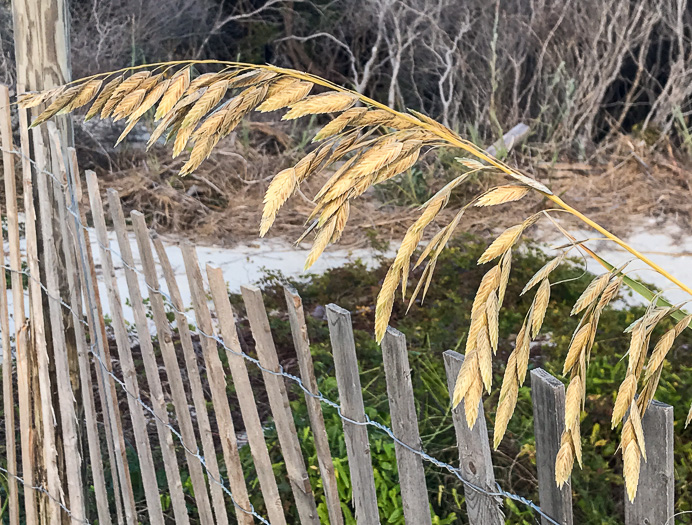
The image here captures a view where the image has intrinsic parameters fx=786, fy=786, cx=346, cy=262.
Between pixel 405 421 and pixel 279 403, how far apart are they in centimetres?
31

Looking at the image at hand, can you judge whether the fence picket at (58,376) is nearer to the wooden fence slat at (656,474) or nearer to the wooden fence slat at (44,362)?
the wooden fence slat at (44,362)

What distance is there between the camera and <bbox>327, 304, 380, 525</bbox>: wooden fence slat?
1.13 meters

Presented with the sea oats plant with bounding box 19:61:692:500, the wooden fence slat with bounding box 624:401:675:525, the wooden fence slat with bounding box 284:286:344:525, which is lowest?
the wooden fence slat with bounding box 284:286:344:525

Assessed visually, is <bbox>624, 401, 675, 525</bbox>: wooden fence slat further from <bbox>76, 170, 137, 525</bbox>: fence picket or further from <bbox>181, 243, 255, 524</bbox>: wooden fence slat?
<bbox>76, 170, 137, 525</bbox>: fence picket

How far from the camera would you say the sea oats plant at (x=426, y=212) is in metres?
0.69

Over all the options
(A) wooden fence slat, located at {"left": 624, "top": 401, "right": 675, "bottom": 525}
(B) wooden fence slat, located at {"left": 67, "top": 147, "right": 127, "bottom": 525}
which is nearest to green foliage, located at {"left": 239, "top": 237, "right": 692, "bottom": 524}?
(A) wooden fence slat, located at {"left": 624, "top": 401, "right": 675, "bottom": 525}

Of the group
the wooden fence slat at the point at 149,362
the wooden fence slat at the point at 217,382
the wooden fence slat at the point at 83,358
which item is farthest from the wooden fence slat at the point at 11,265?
the wooden fence slat at the point at 217,382

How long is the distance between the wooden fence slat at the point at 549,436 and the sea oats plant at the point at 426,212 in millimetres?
133

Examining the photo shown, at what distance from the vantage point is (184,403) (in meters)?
1.61

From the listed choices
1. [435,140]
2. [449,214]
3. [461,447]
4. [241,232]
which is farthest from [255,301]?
[449,214]

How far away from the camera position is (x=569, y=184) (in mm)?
5691

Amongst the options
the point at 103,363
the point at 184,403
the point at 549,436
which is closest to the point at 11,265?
the point at 103,363

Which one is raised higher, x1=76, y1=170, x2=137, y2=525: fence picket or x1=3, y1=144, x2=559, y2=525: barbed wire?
x1=3, y1=144, x2=559, y2=525: barbed wire

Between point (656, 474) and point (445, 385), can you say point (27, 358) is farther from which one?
point (656, 474)
